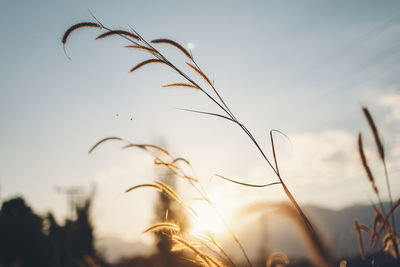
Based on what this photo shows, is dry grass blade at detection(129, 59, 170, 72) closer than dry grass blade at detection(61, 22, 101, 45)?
Yes

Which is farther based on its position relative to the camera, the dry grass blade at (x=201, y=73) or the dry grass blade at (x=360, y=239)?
the dry grass blade at (x=201, y=73)

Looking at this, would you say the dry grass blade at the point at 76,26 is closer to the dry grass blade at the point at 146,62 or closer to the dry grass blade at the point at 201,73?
the dry grass blade at the point at 146,62

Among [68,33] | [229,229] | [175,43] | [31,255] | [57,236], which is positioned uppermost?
[68,33]

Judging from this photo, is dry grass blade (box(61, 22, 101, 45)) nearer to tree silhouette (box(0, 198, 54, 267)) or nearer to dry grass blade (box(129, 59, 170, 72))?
dry grass blade (box(129, 59, 170, 72))

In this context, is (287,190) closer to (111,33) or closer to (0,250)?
(111,33)

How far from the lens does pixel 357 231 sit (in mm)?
1136

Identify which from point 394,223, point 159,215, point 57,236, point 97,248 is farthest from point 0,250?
point 394,223

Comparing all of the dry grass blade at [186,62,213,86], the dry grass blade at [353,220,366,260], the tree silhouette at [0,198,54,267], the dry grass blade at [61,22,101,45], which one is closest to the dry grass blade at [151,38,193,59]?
the dry grass blade at [186,62,213,86]

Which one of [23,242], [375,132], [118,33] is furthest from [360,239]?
[23,242]

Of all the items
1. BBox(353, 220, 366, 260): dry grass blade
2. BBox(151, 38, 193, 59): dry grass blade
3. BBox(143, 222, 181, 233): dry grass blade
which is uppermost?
BBox(151, 38, 193, 59): dry grass blade

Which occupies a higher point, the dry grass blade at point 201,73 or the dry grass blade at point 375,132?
the dry grass blade at point 201,73

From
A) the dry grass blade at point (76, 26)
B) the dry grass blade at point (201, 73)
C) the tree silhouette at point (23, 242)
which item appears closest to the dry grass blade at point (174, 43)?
the dry grass blade at point (201, 73)

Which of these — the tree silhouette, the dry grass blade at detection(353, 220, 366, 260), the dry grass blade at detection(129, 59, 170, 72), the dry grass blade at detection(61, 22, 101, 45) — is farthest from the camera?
the tree silhouette

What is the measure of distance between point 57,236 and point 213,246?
20.1 meters
